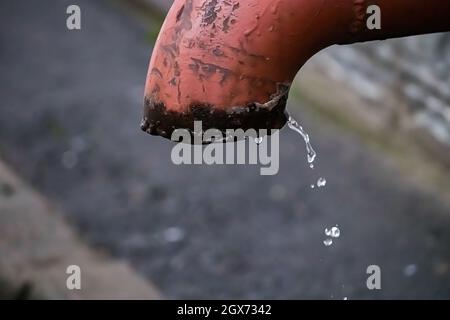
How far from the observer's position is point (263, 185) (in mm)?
2920

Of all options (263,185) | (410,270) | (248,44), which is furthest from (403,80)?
(248,44)

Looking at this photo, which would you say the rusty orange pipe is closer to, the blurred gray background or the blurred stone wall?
the blurred gray background

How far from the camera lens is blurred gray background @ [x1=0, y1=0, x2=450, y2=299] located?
241 cm

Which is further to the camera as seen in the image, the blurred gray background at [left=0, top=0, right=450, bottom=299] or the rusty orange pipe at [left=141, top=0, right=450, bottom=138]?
the blurred gray background at [left=0, top=0, right=450, bottom=299]

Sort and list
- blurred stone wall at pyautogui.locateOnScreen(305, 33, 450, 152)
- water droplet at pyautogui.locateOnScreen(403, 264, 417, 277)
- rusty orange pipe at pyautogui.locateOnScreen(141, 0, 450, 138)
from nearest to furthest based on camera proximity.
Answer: rusty orange pipe at pyautogui.locateOnScreen(141, 0, 450, 138), water droplet at pyautogui.locateOnScreen(403, 264, 417, 277), blurred stone wall at pyautogui.locateOnScreen(305, 33, 450, 152)

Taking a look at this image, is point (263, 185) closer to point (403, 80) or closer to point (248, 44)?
point (403, 80)

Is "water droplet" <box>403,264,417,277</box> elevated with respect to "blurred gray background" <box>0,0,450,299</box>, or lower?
lower

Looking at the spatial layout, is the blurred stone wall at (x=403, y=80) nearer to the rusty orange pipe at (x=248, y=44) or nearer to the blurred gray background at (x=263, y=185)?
the blurred gray background at (x=263, y=185)

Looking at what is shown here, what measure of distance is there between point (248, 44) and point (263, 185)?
1822 millimetres

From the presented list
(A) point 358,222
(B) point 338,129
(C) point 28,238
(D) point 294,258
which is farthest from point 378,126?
(C) point 28,238

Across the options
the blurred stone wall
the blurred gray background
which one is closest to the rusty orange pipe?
the blurred gray background

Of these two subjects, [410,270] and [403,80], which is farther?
[403,80]

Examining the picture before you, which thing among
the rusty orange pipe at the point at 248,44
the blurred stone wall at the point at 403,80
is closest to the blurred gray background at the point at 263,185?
the blurred stone wall at the point at 403,80

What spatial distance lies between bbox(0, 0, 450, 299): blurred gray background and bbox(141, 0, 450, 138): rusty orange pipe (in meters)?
1.21
